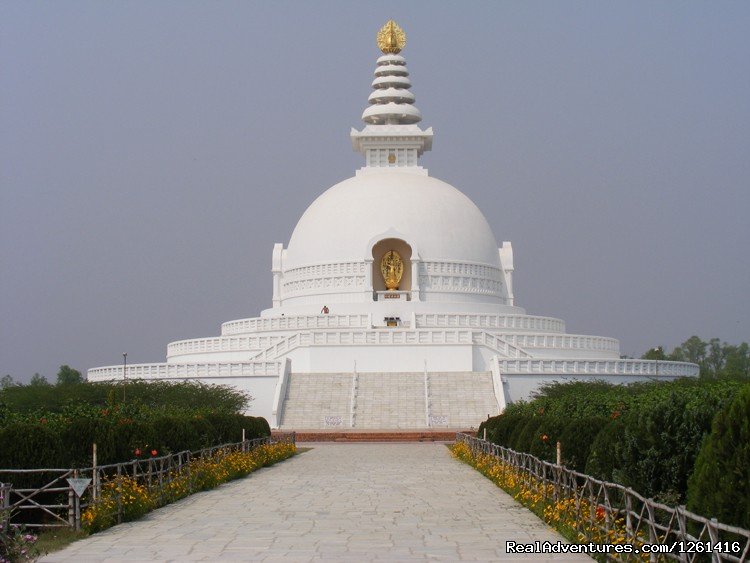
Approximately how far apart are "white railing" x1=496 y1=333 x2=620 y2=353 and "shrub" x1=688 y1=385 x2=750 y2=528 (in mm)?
33336

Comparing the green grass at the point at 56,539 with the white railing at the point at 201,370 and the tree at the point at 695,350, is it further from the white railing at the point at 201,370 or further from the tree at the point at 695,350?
the tree at the point at 695,350

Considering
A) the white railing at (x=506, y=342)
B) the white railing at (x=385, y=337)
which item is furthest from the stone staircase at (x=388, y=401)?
the white railing at (x=506, y=342)

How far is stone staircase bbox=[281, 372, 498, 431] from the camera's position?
33531mm

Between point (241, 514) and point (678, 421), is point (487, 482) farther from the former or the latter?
point (678, 421)

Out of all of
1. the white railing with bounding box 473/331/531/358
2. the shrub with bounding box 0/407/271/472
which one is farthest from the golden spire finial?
the shrub with bounding box 0/407/271/472

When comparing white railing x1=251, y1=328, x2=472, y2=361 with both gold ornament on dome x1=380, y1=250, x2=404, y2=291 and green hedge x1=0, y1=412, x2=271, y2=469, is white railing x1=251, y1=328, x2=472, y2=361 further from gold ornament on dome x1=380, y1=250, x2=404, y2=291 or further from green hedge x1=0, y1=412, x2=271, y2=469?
green hedge x1=0, y1=412, x2=271, y2=469

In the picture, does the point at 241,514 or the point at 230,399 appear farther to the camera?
the point at 230,399

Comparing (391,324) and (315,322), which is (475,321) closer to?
(391,324)

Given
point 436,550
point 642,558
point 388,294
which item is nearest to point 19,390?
point 388,294

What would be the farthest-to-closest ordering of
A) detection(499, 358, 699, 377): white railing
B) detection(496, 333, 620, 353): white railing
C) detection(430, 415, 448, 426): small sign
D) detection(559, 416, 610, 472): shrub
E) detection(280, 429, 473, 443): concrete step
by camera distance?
detection(496, 333, 620, 353): white railing, detection(499, 358, 699, 377): white railing, detection(430, 415, 448, 426): small sign, detection(280, 429, 473, 443): concrete step, detection(559, 416, 610, 472): shrub

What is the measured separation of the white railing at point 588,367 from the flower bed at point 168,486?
633 inches

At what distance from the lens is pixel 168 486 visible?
14945mm

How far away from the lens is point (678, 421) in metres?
10.8

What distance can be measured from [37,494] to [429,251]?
36.5 m
